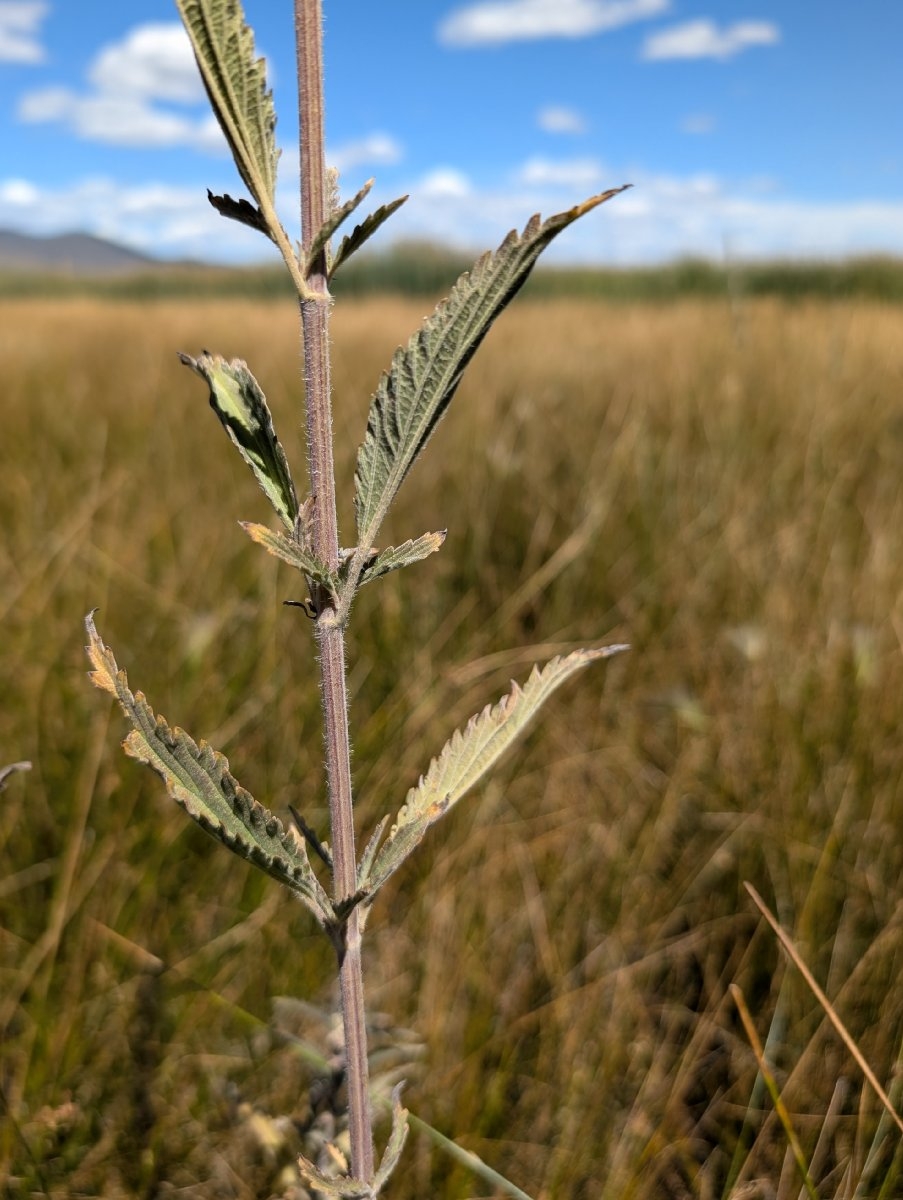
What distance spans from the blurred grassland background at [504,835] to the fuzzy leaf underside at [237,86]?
1.55ft

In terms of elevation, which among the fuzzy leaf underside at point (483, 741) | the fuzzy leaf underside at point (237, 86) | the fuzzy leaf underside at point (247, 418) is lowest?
the fuzzy leaf underside at point (483, 741)

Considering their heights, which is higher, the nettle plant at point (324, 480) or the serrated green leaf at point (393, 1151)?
the nettle plant at point (324, 480)

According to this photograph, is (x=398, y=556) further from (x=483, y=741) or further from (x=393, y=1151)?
(x=393, y=1151)

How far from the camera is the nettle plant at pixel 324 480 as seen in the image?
24 cm

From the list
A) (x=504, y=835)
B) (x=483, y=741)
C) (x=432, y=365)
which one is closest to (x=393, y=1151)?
(x=483, y=741)

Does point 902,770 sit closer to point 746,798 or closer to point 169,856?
point 746,798

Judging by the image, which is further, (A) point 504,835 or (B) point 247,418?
(A) point 504,835

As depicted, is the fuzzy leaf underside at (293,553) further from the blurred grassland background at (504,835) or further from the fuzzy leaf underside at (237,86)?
the blurred grassland background at (504,835)

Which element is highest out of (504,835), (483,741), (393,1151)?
(483,741)

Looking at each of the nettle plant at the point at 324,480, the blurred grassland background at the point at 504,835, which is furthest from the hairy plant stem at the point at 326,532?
the blurred grassland background at the point at 504,835

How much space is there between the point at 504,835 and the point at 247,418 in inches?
30.8

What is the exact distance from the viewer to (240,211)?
0.84 ft

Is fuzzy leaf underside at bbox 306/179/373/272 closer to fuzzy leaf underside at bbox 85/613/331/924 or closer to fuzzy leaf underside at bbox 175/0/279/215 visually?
fuzzy leaf underside at bbox 175/0/279/215

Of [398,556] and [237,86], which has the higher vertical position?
[237,86]
